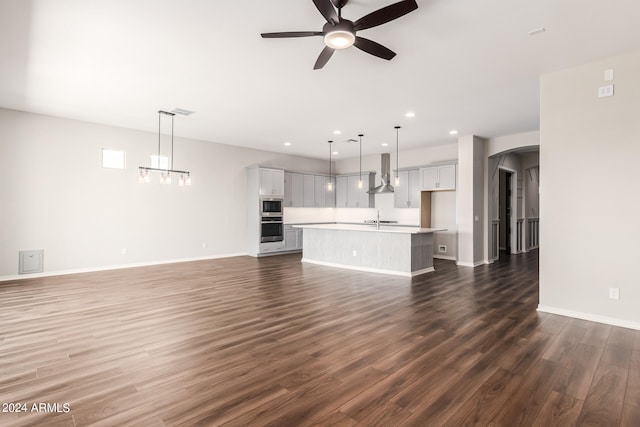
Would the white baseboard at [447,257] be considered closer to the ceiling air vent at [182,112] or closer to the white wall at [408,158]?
Answer: the white wall at [408,158]

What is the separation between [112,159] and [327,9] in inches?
253

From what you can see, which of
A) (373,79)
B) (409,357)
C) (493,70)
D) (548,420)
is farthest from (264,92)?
(548,420)

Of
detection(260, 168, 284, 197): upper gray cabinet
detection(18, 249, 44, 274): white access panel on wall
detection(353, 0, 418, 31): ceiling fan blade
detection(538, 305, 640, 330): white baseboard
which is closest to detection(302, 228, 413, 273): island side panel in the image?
detection(260, 168, 284, 197): upper gray cabinet

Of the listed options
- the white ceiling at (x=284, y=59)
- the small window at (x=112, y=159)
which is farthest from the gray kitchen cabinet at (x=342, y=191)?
the small window at (x=112, y=159)

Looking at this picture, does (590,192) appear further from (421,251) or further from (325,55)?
(325,55)

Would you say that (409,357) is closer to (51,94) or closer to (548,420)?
(548,420)

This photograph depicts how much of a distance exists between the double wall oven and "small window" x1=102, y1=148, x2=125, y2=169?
339 centimetres

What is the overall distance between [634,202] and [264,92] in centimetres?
483

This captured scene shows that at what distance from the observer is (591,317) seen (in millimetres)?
3807

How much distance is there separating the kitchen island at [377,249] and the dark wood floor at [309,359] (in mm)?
1370

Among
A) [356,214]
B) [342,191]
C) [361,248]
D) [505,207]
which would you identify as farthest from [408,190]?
[505,207]

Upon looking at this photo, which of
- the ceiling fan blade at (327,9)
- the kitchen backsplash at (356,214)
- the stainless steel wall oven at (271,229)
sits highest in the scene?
the ceiling fan blade at (327,9)

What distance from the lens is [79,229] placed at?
6.52 m

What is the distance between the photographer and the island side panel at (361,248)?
638 cm
